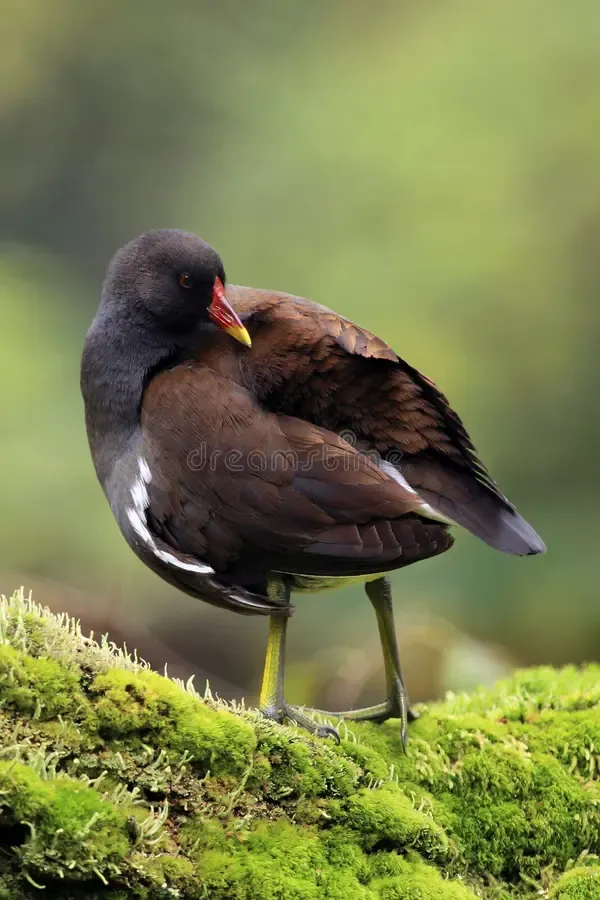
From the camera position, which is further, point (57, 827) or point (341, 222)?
point (341, 222)

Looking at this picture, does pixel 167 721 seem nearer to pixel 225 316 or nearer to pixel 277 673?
pixel 277 673

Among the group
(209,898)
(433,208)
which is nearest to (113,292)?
(209,898)

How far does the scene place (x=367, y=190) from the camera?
34.4ft

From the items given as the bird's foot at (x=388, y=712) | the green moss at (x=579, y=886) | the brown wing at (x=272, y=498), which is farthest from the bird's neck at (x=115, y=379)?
the green moss at (x=579, y=886)

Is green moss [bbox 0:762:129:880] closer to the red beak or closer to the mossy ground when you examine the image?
the mossy ground

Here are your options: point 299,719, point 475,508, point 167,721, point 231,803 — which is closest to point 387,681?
point 299,719

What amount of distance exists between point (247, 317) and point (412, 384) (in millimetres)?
721

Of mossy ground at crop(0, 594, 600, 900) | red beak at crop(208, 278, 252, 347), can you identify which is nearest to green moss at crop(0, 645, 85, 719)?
mossy ground at crop(0, 594, 600, 900)

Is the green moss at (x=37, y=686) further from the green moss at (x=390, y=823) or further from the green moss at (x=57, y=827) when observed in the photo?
the green moss at (x=390, y=823)

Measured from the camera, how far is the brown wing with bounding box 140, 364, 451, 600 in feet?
11.3

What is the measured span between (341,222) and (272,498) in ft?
24.2

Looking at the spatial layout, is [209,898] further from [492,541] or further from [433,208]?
[433,208]

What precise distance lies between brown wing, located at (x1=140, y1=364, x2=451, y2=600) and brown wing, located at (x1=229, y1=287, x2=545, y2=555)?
0.39ft

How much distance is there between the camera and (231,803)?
2773 millimetres
